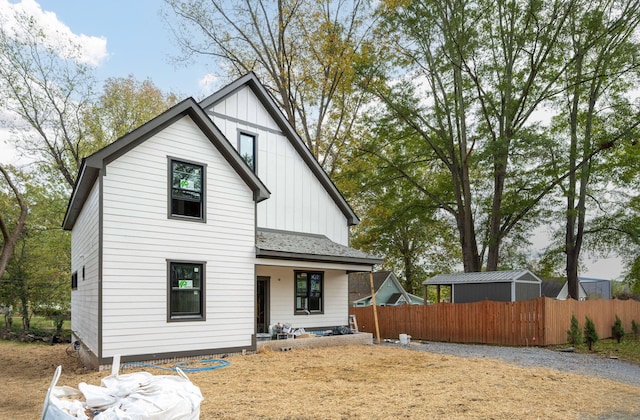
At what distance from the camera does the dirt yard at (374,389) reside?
688 cm

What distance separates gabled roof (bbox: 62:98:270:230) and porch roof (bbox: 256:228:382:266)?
1501mm

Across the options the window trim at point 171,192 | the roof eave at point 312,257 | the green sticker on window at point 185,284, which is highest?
the window trim at point 171,192

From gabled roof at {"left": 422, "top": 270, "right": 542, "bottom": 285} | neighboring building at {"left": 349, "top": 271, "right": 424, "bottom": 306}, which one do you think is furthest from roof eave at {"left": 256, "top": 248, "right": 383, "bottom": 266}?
neighboring building at {"left": 349, "top": 271, "right": 424, "bottom": 306}

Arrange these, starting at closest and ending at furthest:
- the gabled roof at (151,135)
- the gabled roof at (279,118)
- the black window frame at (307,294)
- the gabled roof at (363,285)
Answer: the gabled roof at (151,135) < the gabled roof at (279,118) < the black window frame at (307,294) < the gabled roof at (363,285)

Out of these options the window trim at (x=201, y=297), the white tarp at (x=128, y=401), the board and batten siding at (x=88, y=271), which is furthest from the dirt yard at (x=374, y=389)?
the white tarp at (x=128, y=401)

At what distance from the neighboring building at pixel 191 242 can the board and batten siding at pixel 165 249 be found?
0.02 m

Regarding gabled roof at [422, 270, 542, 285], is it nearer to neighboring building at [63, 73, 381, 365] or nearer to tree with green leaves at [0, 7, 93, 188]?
neighboring building at [63, 73, 381, 365]

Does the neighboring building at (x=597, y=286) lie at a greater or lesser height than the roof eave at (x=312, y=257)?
lesser

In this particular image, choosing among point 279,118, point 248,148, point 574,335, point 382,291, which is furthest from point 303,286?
point 382,291

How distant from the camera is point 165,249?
38.2 feet

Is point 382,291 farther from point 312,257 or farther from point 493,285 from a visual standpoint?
point 312,257

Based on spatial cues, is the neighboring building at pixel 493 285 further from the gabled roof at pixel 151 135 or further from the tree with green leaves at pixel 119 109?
the tree with green leaves at pixel 119 109

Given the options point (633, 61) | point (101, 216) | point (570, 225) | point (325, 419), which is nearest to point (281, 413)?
point (325, 419)

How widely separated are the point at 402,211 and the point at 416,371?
55.9ft
